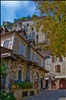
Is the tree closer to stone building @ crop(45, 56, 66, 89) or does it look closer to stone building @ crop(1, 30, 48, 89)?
stone building @ crop(1, 30, 48, 89)

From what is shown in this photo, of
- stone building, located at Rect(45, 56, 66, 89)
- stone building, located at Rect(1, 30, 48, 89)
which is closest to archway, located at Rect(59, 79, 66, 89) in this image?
stone building, located at Rect(45, 56, 66, 89)

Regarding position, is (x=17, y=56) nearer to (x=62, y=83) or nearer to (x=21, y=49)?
(x=21, y=49)

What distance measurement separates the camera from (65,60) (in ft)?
125

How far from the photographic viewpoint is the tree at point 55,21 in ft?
31.7

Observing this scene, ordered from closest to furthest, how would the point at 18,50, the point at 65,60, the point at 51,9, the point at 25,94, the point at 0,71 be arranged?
the point at 0,71 → the point at 51,9 → the point at 25,94 → the point at 18,50 → the point at 65,60

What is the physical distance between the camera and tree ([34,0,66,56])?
380 inches

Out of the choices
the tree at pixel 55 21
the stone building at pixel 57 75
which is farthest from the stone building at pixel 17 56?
the stone building at pixel 57 75

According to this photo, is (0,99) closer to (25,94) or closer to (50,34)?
(50,34)

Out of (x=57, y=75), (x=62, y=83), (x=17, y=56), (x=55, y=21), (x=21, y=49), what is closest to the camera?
(x=55, y=21)

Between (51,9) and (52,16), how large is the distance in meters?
0.48

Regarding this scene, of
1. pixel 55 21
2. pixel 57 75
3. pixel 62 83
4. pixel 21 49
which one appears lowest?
pixel 62 83

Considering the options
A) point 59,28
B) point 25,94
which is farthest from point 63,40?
point 25,94

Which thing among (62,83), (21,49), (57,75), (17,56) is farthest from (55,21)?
(62,83)

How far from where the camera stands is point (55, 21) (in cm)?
1059
